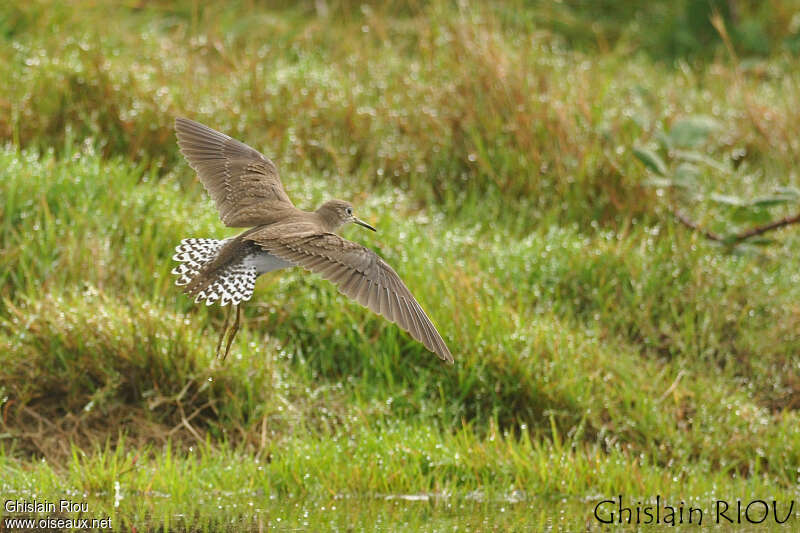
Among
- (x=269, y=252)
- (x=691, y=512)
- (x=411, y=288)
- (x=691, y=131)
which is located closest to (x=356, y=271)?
(x=269, y=252)

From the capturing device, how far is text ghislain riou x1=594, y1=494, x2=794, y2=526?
4.69 meters

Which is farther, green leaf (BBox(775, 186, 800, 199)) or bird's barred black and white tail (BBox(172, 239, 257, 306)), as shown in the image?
green leaf (BBox(775, 186, 800, 199))

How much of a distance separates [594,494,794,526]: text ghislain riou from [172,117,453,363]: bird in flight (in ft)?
4.02

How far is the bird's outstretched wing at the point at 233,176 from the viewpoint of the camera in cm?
429

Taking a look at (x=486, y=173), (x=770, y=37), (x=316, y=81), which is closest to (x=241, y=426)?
(x=486, y=173)

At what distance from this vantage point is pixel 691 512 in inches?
189

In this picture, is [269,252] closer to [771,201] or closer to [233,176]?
[233,176]

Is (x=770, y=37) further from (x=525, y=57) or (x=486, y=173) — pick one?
(x=486, y=173)

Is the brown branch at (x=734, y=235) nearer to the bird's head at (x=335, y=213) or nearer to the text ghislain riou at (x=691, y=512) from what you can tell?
the text ghislain riou at (x=691, y=512)

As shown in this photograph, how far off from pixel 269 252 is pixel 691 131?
11.9 feet

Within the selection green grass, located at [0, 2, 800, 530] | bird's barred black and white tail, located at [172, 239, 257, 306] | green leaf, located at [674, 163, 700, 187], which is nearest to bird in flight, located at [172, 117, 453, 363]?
bird's barred black and white tail, located at [172, 239, 257, 306]

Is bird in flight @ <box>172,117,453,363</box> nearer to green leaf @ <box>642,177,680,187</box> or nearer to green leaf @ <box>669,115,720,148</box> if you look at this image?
green leaf @ <box>642,177,680,187</box>

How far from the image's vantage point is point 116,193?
20.6 ft

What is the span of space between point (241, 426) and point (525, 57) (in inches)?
142
